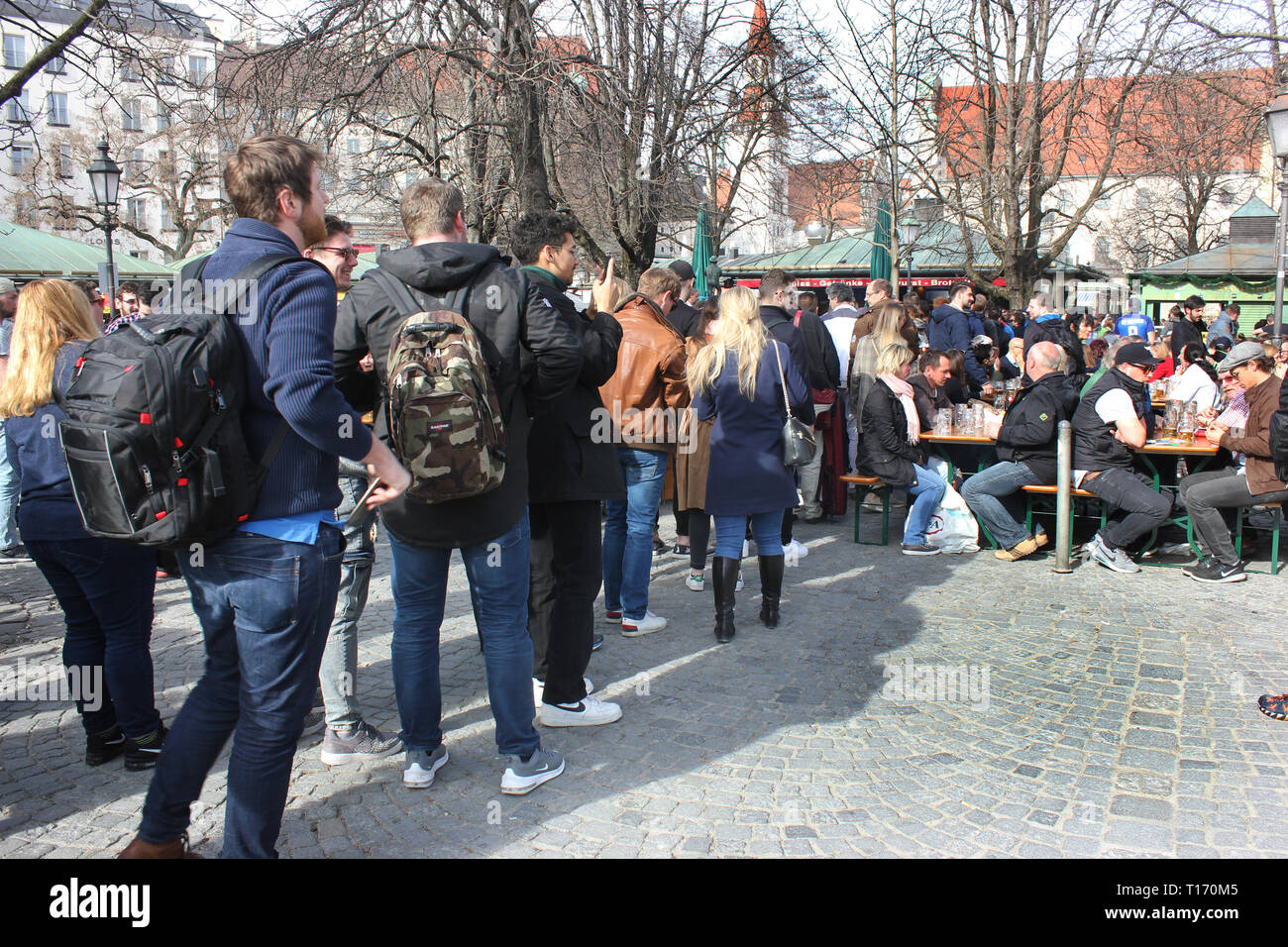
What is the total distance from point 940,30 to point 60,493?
18.1 m

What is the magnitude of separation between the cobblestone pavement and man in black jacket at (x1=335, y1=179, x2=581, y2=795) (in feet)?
1.08

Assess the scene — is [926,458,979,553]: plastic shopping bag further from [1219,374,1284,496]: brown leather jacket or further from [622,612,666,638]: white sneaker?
[622,612,666,638]: white sneaker

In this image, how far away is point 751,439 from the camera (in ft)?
18.1

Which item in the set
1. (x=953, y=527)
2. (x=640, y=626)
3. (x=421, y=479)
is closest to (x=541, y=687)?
(x=640, y=626)

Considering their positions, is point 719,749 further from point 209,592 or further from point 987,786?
point 209,592

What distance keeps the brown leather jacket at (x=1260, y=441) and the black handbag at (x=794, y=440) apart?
10.6 feet

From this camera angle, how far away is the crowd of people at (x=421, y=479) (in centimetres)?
261

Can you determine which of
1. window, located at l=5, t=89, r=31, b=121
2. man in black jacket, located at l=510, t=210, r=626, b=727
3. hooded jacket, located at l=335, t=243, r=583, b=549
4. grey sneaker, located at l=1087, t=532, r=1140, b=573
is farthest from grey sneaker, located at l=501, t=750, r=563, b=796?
window, located at l=5, t=89, r=31, b=121

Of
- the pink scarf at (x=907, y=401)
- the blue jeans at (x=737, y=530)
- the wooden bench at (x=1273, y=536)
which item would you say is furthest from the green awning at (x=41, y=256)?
the wooden bench at (x=1273, y=536)

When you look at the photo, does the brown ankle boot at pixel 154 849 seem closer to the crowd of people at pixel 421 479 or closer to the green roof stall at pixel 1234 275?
the crowd of people at pixel 421 479
